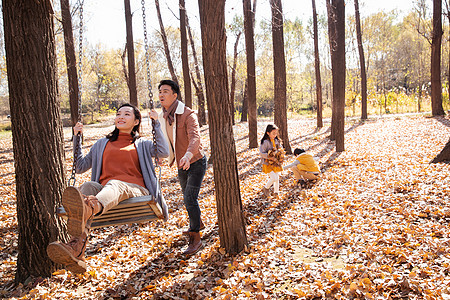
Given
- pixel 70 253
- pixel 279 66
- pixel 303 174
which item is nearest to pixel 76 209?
pixel 70 253

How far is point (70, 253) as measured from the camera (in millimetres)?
2924

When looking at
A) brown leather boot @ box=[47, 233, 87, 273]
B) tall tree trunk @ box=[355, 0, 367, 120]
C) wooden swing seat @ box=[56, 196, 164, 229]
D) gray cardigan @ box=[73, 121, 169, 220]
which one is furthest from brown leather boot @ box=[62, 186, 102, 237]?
tall tree trunk @ box=[355, 0, 367, 120]

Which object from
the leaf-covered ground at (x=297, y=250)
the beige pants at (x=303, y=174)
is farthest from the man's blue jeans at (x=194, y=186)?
the beige pants at (x=303, y=174)

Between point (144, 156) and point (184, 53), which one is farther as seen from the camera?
point (184, 53)

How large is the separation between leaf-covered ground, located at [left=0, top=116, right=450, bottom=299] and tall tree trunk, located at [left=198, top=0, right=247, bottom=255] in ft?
1.06

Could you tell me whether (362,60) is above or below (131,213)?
above

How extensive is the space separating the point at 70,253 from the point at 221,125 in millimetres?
2207

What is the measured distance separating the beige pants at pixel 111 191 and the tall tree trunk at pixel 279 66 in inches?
319

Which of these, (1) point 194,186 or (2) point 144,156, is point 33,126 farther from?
(1) point 194,186

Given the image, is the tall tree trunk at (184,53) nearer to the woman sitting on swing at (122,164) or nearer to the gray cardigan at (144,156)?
the woman sitting on swing at (122,164)

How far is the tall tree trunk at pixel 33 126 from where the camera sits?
3898 millimetres

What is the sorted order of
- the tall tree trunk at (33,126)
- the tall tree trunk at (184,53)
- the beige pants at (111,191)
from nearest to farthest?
the beige pants at (111,191)
the tall tree trunk at (33,126)
the tall tree trunk at (184,53)

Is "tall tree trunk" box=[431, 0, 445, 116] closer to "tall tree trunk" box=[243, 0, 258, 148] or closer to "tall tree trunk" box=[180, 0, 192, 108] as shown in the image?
"tall tree trunk" box=[243, 0, 258, 148]

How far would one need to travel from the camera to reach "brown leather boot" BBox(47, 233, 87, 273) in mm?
2896
